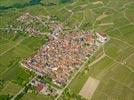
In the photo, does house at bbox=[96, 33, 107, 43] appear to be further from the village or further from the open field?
the open field

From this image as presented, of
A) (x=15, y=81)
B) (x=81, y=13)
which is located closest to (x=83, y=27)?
(x=81, y=13)

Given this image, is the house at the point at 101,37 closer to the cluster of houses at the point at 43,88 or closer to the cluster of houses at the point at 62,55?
the cluster of houses at the point at 62,55

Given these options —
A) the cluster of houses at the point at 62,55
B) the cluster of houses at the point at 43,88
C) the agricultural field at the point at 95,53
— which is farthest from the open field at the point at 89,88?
the cluster of houses at the point at 43,88

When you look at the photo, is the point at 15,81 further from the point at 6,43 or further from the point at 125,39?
the point at 125,39

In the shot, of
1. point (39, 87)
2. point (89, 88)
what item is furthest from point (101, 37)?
point (39, 87)

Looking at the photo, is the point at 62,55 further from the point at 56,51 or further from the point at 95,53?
the point at 95,53

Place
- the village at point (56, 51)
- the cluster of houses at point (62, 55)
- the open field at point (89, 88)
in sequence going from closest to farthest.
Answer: the open field at point (89, 88) → the village at point (56, 51) → the cluster of houses at point (62, 55)

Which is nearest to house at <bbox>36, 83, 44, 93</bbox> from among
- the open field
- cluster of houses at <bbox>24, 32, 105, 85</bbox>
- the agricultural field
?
the agricultural field
